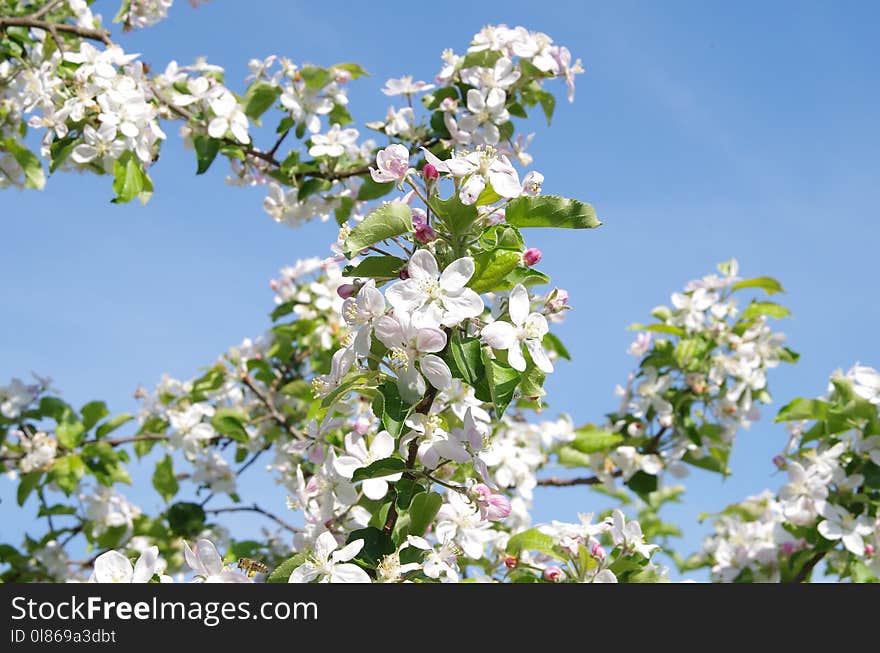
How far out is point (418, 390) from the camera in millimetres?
1549

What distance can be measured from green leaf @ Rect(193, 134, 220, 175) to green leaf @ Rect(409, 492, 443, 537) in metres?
2.04

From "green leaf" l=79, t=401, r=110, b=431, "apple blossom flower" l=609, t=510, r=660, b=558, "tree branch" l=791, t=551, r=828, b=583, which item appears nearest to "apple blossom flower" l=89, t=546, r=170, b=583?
"apple blossom flower" l=609, t=510, r=660, b=558

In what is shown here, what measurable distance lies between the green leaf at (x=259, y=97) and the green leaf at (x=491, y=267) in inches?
85.0

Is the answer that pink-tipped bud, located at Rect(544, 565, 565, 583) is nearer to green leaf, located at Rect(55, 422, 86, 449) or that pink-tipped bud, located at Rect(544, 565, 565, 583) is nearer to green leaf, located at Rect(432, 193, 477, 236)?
green leaf, located at Rect(432, 193, 477, 236)

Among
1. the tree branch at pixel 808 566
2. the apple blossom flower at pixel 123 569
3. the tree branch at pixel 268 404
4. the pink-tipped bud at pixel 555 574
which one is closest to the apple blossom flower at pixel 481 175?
the apple blossom flower at pixel 123 569

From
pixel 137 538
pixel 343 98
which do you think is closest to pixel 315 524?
pixel 343 98

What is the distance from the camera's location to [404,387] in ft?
5.12

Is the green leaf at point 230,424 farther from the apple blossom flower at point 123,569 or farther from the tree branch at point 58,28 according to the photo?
the apple blossom flower at point 123,569

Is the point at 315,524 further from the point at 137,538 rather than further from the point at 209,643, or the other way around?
the point at 137,538

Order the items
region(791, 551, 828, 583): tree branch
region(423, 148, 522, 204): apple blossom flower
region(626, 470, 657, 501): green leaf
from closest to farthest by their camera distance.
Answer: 1. region(423, 148, 522, 204): apple blossom flower
2. region(791, 551, 828, 583): tree branch
3. region(626, 470, 657, 501): green leaf

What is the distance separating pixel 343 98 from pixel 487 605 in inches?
99.3

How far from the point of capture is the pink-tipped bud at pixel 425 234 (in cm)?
163

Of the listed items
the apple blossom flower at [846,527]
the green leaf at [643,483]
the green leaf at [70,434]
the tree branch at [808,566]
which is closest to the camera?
the apple blossom flower at [846,527]

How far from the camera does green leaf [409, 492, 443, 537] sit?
171 cm
